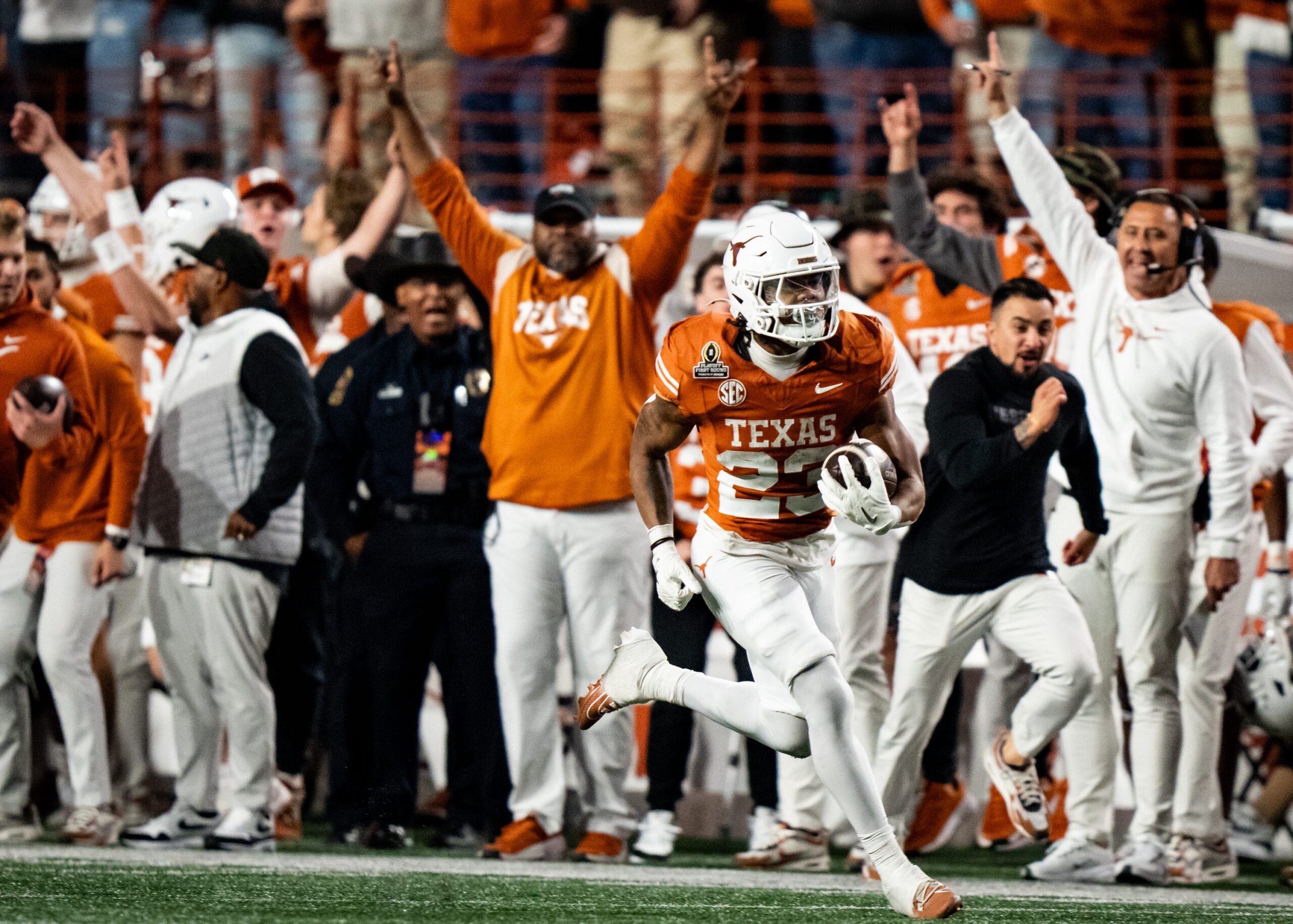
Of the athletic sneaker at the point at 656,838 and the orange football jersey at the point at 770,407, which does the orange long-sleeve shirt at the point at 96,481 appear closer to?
the athletic sneaker at the point at 656,838

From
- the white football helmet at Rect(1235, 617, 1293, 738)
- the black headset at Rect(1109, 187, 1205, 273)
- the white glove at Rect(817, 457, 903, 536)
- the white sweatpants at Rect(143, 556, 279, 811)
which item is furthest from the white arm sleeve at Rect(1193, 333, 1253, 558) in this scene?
the white sweatpants at Rect(143, 556, 279, 811)

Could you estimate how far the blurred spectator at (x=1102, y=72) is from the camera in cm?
1042

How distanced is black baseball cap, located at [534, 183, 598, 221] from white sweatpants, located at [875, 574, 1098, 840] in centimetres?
179

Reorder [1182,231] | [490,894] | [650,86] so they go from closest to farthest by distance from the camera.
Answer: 1. [490,894]
2. [1182,231]
3. [650,86]

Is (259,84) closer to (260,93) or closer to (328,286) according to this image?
(260,93)

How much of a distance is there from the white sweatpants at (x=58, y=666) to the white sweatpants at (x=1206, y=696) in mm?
3904

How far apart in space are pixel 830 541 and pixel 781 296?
832 mm

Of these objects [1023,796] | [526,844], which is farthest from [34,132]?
[1023,796]

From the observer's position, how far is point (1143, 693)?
6.59 metres

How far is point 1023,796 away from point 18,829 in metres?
3.64

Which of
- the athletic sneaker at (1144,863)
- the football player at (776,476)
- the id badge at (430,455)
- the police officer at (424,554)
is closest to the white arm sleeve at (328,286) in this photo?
the police officer at (424,554)

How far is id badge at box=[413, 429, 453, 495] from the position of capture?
7375mm

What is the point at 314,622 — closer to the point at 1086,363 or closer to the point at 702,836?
the point at 702,836

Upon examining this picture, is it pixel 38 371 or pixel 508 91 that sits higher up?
pixel 508 91
